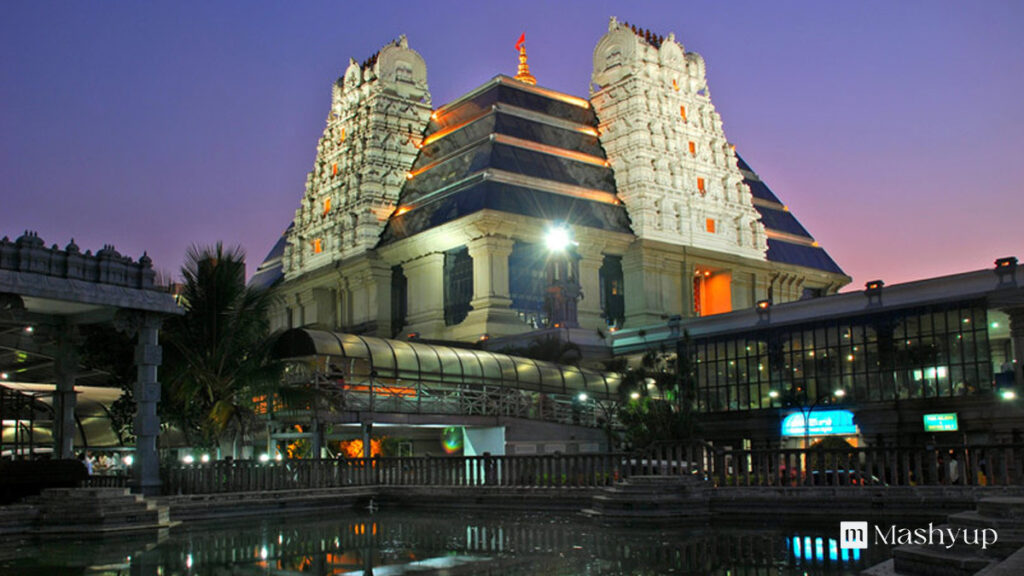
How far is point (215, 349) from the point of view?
3055 cm

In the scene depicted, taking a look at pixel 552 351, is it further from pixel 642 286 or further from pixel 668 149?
pixel 668 149

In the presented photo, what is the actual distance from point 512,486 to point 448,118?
208 ft

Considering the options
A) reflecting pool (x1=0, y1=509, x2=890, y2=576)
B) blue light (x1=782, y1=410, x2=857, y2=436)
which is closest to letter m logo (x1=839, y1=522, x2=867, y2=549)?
reflecting pool (x1=0, y1=509, x2=890, y2=576)

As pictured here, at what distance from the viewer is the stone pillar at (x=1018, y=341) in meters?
41.2

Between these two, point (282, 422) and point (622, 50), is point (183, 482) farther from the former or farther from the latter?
point (622, 50)

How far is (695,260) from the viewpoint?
81500 millimetres

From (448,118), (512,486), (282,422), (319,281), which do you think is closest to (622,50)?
(448,118)

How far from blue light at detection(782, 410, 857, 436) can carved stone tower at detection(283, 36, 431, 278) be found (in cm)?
4047

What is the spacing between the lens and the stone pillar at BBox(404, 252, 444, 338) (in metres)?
76.1

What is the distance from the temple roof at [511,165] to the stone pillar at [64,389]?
42737 millimetres

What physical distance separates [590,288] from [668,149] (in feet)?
49.9

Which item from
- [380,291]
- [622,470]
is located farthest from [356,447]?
[380,291]

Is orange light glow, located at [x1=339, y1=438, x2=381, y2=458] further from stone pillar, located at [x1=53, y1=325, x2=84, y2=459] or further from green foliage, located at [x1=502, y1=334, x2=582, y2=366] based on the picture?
stone pillar, located at [x1=53, y1=325, x2=84, y2=459]

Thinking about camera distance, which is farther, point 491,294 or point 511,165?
point 511,165
